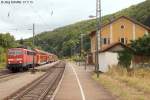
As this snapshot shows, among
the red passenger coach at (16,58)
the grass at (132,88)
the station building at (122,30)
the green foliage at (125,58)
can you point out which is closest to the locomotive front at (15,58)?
the red passenger coach at (16,58)

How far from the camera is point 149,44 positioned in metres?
57.0

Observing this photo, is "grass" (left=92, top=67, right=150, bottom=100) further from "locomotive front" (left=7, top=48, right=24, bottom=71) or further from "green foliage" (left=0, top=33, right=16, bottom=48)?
"green foliage" (left=0, top=33, right=16, bottom=48)

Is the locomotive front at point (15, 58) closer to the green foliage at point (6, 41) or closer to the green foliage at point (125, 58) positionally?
the green foliage at point (125, 58)

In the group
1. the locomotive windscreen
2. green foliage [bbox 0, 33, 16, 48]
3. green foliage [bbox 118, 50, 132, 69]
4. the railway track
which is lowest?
the railway track

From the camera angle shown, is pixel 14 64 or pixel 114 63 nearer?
pixel 114 63

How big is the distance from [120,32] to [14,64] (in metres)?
32.0

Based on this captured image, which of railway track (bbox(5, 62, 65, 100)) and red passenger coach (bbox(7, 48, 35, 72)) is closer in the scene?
railway track (bbox(5, 62, 65, 100))

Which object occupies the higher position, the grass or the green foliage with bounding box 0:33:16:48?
the green foliage with bounding box 0:33:16:48

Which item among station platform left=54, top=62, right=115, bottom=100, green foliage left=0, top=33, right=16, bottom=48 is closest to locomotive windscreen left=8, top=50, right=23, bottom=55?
station platform left=54, top=62, right=115, bottom=100

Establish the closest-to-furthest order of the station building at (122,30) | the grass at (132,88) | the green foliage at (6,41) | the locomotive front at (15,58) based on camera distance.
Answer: the grass at (132,88) → the locomotive front at (15,58) → the station building at (122,30) → the green foliage at (6,41)

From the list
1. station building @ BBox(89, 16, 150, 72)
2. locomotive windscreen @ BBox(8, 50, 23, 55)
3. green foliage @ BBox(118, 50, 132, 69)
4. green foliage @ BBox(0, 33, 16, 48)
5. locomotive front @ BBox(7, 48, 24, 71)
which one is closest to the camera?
green foliage @ BBox(118, 50, 132, 69)

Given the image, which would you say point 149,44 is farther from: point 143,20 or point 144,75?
point 143,20

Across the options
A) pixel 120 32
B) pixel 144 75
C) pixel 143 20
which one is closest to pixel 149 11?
pixel 143 20

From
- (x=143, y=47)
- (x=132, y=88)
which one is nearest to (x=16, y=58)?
(x=143, y=47)
